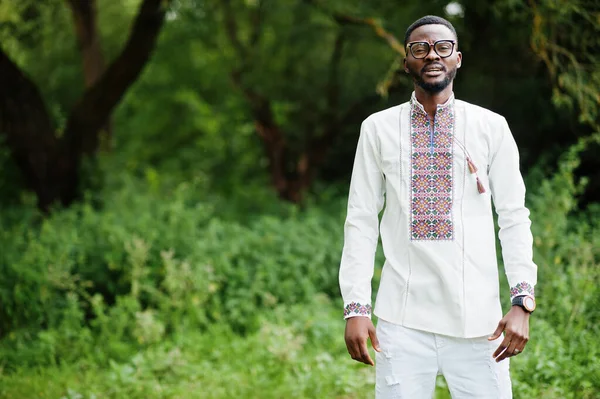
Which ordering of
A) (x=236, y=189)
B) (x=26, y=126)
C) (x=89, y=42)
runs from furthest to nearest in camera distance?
1. (x=236, y=189)
2. (x=89, y=42)
3. (x=26, y=126)

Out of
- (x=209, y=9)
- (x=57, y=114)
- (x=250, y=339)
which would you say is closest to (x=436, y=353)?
(x=250, y=339)

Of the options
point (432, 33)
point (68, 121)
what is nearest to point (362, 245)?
point (432, 33)

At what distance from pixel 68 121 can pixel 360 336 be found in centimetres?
713

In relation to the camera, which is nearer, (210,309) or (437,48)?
(437,48)

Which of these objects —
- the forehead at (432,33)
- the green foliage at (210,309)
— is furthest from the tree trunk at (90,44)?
the forehead at (432,33)

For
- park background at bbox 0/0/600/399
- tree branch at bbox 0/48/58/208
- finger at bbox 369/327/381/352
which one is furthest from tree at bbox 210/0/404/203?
finger at bbox 369/327/381/352

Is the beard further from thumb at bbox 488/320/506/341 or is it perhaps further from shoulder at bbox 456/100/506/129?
thumb at bbox 488/320/506/341

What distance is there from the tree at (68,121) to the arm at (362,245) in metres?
6.29

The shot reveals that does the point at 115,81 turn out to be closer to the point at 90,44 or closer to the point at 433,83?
the point at 90,44

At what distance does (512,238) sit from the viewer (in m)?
2.30

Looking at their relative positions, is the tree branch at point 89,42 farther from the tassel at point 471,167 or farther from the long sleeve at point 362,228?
the tassel at point 471,167

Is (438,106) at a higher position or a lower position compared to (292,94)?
lower

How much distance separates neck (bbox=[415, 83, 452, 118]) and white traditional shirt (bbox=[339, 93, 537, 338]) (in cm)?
3

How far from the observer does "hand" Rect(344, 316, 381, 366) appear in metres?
2.31
